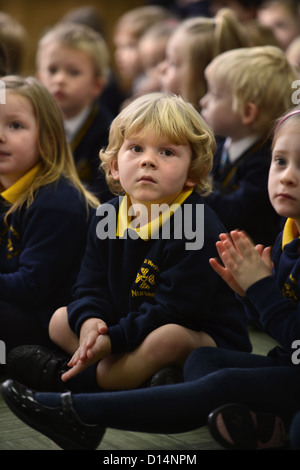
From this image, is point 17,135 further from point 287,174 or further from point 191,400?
point 191,400

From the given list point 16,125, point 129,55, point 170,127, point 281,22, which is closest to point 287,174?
point 170,127

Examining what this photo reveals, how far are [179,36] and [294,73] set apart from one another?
0.53m

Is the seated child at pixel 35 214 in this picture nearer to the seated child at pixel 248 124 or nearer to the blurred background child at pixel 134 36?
the seated child at pixel 248 124

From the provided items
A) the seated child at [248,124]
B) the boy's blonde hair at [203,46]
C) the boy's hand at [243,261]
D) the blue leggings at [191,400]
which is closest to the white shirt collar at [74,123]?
the boy's blonde hair at [203,46]

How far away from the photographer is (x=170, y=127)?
1.40m

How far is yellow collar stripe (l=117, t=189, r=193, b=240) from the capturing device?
1407mm

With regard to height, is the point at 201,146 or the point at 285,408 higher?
the point at 201,146

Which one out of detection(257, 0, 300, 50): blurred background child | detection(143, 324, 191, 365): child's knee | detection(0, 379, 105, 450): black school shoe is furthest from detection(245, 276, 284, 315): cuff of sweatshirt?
detection(257, 0, 300, 50): blurred background child

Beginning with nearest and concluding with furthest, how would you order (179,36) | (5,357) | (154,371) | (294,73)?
(154,371) < (5,357) < (294,73) < (179,36)

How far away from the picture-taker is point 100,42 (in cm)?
284

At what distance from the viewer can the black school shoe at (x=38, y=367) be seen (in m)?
1.45

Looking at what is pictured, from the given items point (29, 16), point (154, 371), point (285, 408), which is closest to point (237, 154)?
point (154, 371)

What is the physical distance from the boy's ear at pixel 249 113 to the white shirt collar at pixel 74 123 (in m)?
0.73
